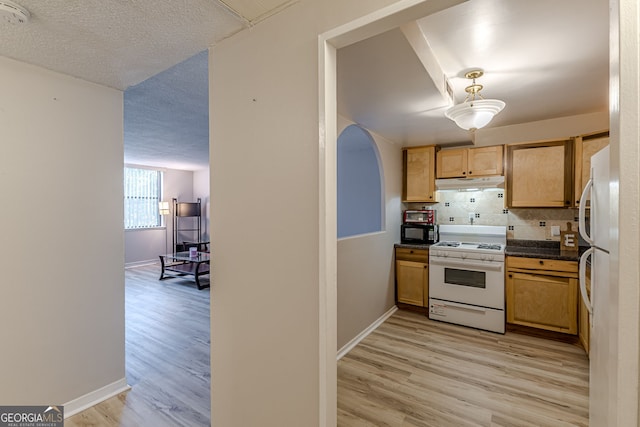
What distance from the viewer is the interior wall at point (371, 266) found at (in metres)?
2.83

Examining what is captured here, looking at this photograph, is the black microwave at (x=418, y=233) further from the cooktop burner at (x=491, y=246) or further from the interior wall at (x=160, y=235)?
the interior wall at (x=160, y=235)

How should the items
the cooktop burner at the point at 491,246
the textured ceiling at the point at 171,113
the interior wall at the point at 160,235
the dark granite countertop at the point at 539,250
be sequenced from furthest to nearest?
the interior wall at the point at 160,235 < the cooktop burner at the point at 491,246 < the dark granite countertop at the point at 539,250 < the textured ceiling at the point at 171,113

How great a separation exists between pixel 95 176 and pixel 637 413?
115 inches

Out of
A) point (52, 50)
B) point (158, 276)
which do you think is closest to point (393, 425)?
point (52, 50)

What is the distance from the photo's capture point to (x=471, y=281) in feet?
11.2

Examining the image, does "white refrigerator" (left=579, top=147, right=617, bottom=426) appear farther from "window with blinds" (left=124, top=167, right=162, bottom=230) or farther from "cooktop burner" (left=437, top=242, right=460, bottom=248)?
"window with blinds" (left=124, top=167, right=162, bottom=230)

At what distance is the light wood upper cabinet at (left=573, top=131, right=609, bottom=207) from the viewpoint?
2971 millimetres

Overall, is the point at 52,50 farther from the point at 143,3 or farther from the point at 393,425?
the point at 393,425

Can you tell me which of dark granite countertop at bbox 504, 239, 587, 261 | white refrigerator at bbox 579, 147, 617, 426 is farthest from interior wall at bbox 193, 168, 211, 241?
white refrigerator at bbox 579, 147, 617, 426

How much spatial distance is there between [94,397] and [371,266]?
2.69 m

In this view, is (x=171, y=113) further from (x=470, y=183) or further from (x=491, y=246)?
(x=491, y=246)

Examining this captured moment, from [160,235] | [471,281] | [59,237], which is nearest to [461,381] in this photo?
[471,281]

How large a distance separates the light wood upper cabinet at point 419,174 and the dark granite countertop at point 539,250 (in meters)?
1.12

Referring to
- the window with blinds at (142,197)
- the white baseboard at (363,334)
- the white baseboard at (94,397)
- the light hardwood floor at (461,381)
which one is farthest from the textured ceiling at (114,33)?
the window with blinds at (142,197)
